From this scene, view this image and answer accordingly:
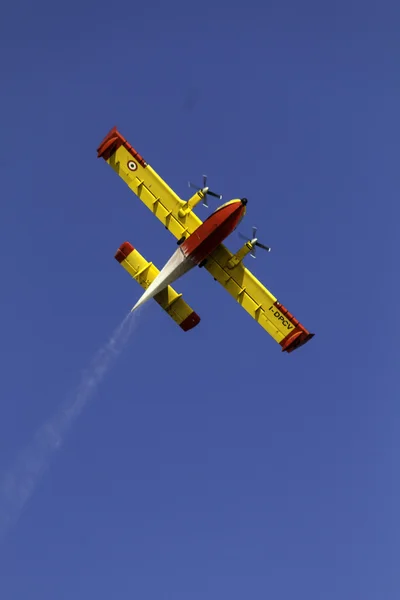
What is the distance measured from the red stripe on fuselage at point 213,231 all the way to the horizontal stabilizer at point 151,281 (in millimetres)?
5378

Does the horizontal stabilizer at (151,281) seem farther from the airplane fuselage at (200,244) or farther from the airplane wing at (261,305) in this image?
A: the airplane wing at (261,305)

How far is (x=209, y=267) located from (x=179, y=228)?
4.78 m

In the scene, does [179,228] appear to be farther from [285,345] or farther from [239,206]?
[285,345]

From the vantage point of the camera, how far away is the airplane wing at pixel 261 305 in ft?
252

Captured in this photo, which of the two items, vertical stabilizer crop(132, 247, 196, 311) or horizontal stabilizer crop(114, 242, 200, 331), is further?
horizontal stabilizer crop(114, 242, 200, 331)

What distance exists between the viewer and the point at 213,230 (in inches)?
2795

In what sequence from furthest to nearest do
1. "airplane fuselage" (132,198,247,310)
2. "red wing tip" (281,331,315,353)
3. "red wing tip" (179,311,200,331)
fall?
"red wing tip" (179,311,200,331) < "red wing tip" (281,331,315,353) < "airplane fuselage" (132,198,247,310)

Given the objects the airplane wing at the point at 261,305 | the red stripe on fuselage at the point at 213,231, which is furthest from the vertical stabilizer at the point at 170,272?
the airplane wing at the point at 261,305

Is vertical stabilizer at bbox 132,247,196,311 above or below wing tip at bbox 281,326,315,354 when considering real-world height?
above

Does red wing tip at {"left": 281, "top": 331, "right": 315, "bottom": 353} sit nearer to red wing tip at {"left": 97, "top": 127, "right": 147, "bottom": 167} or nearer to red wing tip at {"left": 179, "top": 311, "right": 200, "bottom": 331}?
red wing tip at {"left": 179, "top": 311, "right": 200, "bottom": 331}

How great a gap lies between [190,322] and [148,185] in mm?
13300

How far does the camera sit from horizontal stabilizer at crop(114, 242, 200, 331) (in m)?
76.7

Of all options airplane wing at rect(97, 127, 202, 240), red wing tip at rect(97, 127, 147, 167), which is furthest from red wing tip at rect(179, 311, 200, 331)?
red wing tip at rect(97, 127, 147, 167)

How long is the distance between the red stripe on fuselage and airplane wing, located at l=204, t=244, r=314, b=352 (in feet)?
13.4
